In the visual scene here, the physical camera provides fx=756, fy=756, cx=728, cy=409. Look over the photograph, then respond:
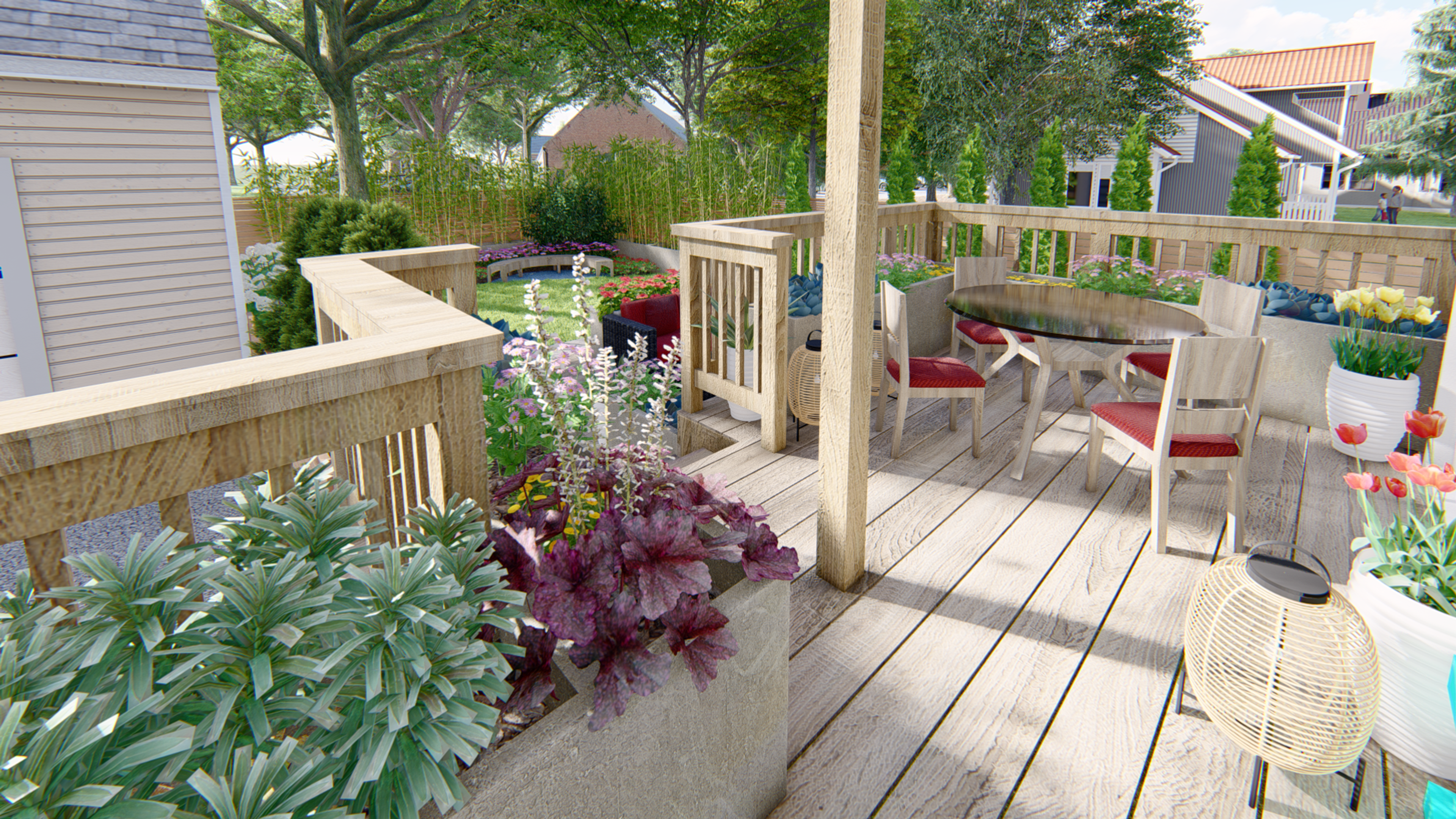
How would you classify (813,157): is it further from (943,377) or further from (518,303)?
(943,377)

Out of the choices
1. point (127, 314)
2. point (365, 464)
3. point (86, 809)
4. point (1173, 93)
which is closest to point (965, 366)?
point (365, 464)

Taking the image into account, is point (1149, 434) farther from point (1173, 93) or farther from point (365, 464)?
point (1173, 93)

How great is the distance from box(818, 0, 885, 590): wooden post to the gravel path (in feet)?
11.0

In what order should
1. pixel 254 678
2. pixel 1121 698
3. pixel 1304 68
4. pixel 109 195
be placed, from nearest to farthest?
pixel 254 678 < pixel 1121 698 < pixel 109 195 < pixel 1304 68

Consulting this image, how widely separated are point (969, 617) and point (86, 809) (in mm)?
2074

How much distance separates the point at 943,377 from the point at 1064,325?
0.54 m

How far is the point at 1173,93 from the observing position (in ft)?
57.5

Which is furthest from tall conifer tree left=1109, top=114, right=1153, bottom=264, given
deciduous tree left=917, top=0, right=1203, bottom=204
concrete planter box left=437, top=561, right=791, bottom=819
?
concrete planter box left=437, top=561, right=791, bottom=819

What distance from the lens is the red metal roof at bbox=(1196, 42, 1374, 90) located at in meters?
22.1

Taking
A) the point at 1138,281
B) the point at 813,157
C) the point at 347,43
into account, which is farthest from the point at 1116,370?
the point at 813,157

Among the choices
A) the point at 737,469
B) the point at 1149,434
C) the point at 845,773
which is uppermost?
the point at 1149,434

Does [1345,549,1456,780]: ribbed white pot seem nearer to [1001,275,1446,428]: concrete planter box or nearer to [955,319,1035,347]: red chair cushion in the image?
[955,319,1035,347]: red chair cushion

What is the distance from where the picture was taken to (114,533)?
4.43m

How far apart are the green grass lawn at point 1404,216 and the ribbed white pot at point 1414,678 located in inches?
1116
